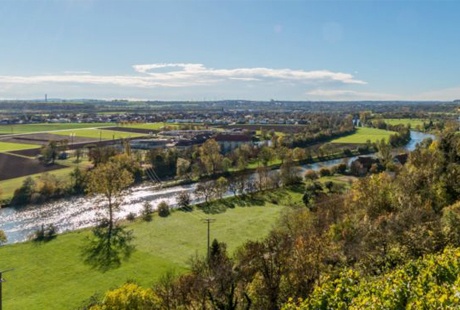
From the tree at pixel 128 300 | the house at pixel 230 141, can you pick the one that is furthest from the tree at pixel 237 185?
the house at pixel 230 141

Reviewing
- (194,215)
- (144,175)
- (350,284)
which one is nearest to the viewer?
(350,284)

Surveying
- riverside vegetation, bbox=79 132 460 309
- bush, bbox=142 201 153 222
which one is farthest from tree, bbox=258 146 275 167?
riverside vegetation, bbox=79 132 460 309

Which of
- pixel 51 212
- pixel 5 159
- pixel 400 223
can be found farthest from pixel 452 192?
pixel 5 159

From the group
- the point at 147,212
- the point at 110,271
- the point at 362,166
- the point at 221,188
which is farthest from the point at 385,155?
the point at 110,271

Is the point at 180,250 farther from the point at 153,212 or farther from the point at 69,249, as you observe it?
the point at 153,212

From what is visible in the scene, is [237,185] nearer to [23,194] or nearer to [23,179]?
[23,194]
